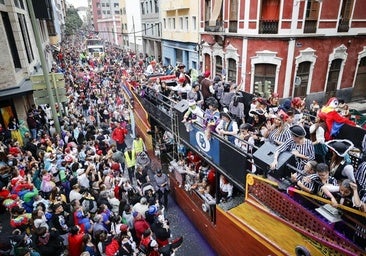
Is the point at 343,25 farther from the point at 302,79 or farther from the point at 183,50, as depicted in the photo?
the point at 183,50

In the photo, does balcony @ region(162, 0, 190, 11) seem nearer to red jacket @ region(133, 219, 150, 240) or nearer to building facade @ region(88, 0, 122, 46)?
red jacket @ region(133, 219, 150, 240)

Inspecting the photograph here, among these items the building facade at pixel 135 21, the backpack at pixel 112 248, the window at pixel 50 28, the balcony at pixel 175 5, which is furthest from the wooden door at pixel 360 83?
the window at pixel 50 28

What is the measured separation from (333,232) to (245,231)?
1.98 m

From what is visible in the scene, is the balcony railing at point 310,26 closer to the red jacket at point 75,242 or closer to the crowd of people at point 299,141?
the crowd of people at point 299,141

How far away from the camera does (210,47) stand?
874 inches

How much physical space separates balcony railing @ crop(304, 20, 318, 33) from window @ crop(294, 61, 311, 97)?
1980 millimetres

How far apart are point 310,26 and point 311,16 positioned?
1.90 feet

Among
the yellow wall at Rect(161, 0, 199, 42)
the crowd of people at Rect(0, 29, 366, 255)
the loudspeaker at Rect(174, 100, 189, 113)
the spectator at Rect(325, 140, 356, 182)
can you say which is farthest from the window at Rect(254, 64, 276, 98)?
the spectator at Rect(325, 140, 356, 182)

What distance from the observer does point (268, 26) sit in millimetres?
16562

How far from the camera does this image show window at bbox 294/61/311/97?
57.2ft

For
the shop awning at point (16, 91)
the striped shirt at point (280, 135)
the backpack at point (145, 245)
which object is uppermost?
the striped shirt at point (280, 135)

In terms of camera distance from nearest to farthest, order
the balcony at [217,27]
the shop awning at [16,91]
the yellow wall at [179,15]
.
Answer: the shop awning at [16,91] < the balcony at [217,27] < the yellow wall at [179,15]

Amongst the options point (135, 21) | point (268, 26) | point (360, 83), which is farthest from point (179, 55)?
point (135, 21)

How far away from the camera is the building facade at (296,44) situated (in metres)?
16.3
